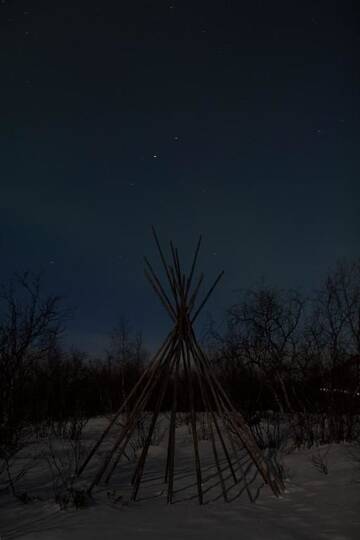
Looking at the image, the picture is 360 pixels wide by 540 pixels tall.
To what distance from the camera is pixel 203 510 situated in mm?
3365

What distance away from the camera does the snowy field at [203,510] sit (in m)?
2.72

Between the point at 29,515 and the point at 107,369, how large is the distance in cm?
1099

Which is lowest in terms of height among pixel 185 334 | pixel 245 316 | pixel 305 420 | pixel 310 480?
pixel 310 480

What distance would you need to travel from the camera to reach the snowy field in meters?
2.72

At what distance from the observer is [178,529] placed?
2805mm

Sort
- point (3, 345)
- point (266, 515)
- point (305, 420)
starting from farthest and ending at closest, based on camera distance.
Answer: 1. point (305, 420)
2. point (3, 345)
3. point (266, 515)

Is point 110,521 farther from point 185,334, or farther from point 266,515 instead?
point 185,334

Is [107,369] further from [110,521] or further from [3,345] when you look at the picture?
[110,521]

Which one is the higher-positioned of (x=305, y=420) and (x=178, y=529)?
(x=305, y=420)

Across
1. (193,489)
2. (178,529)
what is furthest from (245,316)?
(178,529)

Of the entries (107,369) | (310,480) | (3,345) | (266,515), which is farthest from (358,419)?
(107,369)

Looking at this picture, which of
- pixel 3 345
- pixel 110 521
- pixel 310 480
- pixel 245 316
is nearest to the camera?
pixel 110 521

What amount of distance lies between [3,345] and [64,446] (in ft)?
7.02

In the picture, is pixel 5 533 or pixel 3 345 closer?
pixel 5 533
